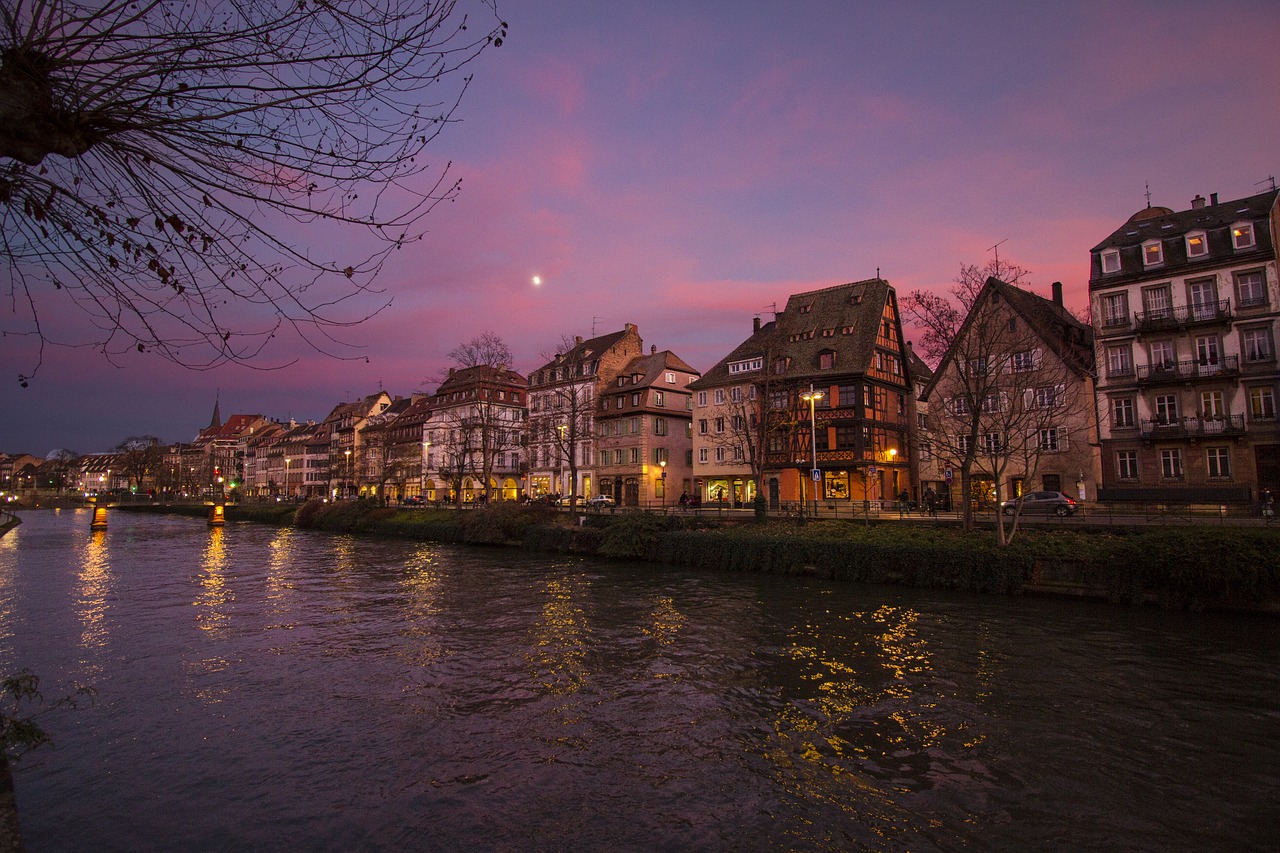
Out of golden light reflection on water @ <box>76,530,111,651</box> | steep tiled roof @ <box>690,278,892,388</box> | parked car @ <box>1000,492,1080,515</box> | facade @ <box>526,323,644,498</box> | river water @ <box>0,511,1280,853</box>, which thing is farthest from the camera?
facade @ <box>526,323,644,498</box>

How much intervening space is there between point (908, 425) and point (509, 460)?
1784 inches

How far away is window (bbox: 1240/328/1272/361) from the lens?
112 feet

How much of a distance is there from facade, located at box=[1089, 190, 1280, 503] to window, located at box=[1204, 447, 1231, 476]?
0.04m

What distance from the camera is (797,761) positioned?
8977 mm

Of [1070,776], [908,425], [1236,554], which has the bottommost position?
[1070,776]

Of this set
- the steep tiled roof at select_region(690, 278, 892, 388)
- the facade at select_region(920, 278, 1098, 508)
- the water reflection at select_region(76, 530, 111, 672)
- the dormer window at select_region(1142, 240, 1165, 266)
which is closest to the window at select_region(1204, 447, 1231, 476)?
the facade at select_region(920, 278, 1098, 508)

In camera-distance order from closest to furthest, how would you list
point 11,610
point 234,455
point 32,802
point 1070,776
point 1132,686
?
1. point 32,802
2. point 1070,776
3. point 1132,686
4. point 11,610
5. point 234,455

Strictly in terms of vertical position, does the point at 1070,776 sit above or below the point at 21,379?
below

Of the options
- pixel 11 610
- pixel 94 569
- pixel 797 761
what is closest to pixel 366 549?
pixel 94 569

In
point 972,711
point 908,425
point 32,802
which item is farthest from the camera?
point 908,425

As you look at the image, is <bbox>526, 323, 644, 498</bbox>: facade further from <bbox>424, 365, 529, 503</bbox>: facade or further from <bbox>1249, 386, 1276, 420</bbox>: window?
<bbox>1249, 386, 1276, 420</bbox>: window

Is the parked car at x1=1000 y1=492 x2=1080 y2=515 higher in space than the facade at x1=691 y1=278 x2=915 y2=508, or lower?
lower

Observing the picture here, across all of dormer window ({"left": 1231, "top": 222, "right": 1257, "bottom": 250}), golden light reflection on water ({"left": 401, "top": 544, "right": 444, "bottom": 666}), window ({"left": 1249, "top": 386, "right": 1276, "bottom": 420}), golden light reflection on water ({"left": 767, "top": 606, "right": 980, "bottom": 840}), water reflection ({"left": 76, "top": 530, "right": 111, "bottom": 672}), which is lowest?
golden light reflection on water ({"left": 767, "top": 606, "right": 980, "bottom": 840})

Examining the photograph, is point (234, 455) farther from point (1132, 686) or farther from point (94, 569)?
point (1132, 686)
